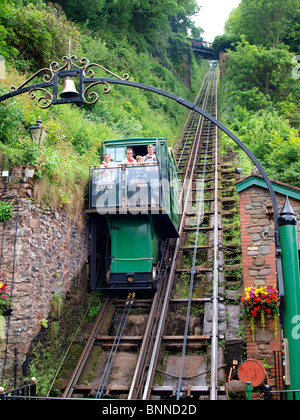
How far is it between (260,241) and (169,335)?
289 centimetres

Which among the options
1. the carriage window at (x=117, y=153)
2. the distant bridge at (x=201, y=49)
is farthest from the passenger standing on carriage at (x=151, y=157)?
the distant bridge at (x=201, y=49)

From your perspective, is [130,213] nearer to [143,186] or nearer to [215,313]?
[143,186]

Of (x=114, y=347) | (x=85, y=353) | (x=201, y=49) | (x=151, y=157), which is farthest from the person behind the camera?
(x=201, y=49)

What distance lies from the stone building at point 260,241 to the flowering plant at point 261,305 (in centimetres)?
A: 11

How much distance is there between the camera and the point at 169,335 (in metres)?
9.74

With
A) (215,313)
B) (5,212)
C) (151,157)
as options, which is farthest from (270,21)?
(5,212)

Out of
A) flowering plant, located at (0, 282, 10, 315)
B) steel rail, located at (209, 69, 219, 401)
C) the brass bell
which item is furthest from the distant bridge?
flowering plant, located at (0, 282, 10, 315)

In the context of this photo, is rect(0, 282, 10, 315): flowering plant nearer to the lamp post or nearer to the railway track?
the railway track

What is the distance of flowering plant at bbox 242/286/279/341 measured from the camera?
330 inches

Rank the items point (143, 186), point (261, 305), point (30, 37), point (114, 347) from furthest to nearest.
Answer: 1. point (30, 37)
2. point (143, 186)
3. point (114, 347)
4. point (261, 305)

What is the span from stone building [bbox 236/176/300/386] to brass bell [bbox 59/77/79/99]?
4.74m

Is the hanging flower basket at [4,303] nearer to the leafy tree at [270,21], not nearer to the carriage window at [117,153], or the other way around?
the carriage window at [117,153]

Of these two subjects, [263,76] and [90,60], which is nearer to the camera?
[90,60]

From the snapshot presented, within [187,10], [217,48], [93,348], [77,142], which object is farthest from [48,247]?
[217,48]
